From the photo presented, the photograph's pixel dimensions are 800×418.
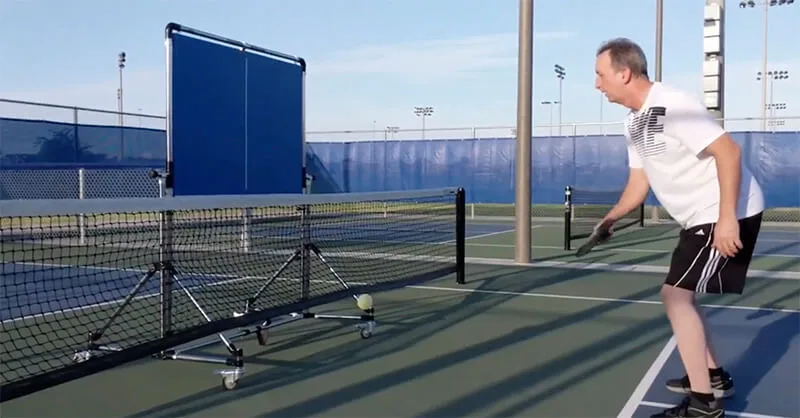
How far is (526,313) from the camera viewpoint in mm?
6629

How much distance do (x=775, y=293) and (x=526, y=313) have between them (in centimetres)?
278

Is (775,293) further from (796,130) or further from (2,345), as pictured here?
(796,130)

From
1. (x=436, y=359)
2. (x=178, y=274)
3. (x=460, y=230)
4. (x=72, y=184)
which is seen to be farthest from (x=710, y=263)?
(x=72, y=184)

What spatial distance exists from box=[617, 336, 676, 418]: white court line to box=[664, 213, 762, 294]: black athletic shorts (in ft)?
2.40

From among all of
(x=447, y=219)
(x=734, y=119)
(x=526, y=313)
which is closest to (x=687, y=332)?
(x=526, y=313)

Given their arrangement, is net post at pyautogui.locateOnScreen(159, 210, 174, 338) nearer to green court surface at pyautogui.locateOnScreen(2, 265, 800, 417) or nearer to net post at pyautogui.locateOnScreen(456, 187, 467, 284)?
green court surface at pyautogui.locateOnScreen(2, 265, 800, 417)

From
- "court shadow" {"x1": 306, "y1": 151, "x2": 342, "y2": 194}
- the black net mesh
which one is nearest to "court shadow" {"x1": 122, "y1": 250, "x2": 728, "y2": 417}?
the black net mesh

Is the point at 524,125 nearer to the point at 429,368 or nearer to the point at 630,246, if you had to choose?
the point at 630,246

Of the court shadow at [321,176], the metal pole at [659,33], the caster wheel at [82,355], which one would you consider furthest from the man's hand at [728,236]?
the court shadow at [321,176]

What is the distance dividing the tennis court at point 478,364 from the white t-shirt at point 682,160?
1.06 meters

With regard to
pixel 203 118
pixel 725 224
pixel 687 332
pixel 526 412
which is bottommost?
pixel 526 412

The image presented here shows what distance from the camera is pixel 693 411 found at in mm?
3609

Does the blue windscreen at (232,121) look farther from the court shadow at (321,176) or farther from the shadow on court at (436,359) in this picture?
the court shadow at (321,176)

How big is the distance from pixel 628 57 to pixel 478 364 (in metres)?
2.13
